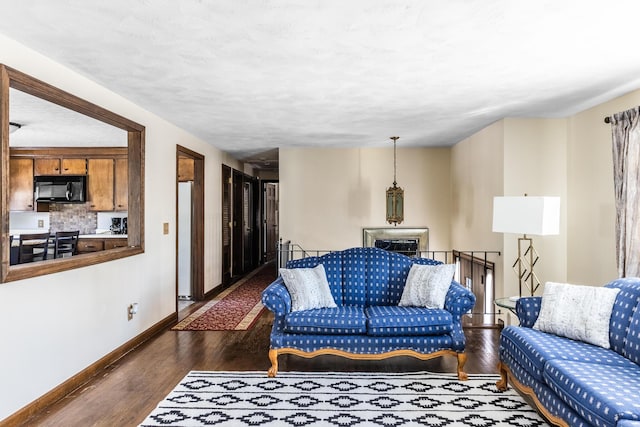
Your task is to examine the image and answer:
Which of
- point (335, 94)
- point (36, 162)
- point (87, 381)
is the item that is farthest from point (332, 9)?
point (36, 162)

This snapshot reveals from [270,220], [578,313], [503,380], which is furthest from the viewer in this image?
[270,220]

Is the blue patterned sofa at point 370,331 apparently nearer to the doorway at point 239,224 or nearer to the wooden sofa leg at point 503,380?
the wooden sofa leg at point 503,380

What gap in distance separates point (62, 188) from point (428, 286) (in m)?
5.54

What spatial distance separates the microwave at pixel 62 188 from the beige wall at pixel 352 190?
9.98 feet

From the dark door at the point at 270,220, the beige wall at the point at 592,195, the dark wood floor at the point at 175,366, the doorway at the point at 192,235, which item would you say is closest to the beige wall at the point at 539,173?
the beige wall at the point at 592,195

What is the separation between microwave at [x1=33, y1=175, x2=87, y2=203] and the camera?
6199 mm

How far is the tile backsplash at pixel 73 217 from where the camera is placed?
22.1ft

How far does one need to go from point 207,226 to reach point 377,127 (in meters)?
3.00

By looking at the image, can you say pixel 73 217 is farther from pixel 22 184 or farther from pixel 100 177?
pixel 100 177

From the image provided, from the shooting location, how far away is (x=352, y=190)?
6984mm

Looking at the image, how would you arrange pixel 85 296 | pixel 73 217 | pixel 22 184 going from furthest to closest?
pixel 73 217, pixel 22 184, pixel 85 296

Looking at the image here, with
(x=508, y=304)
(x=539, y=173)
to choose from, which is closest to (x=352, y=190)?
(x=539, y=173)

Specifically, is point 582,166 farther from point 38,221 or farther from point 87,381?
point 38,221

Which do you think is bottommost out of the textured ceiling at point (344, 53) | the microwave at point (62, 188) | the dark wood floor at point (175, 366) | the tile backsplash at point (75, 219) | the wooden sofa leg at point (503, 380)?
the dark wood floor at point (175, 366)
